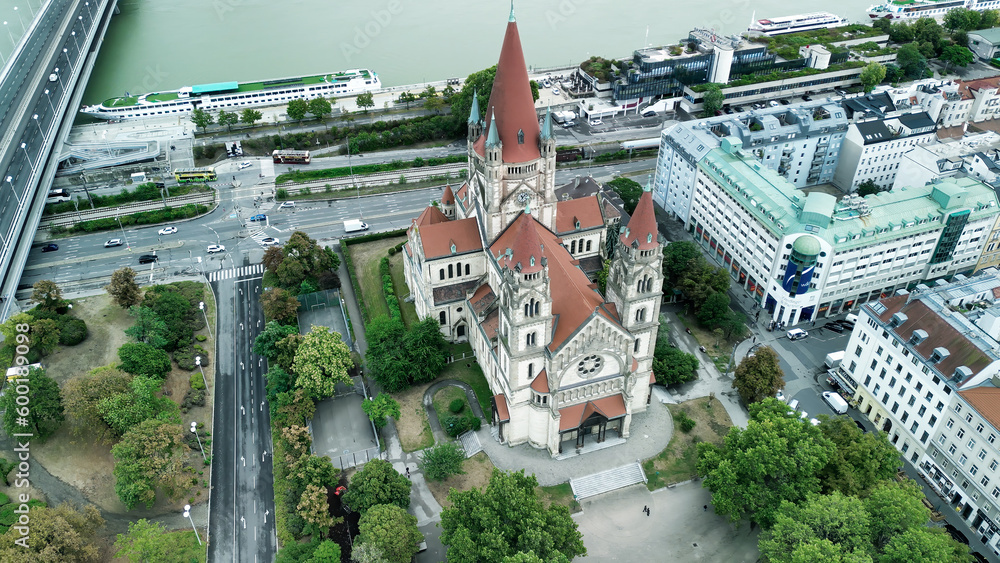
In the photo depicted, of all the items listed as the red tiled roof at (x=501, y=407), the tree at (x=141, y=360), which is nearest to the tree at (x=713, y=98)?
the red tiled roof at (x=501, y=407)

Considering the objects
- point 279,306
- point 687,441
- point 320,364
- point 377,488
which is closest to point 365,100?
point 279,306

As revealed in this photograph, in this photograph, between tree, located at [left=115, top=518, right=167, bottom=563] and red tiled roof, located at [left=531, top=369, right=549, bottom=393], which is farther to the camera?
red tiled roof, located at [left=531, top=369, right=549, bottom=393]

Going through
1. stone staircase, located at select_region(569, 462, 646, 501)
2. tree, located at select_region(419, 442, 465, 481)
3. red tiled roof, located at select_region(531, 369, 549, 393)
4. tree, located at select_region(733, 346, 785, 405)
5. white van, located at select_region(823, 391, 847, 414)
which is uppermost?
red tiled roof, located at select_region(531, 369, 549, 393)

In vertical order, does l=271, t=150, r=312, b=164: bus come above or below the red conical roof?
below

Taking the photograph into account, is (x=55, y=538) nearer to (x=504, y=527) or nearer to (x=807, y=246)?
(x=504, y=527)

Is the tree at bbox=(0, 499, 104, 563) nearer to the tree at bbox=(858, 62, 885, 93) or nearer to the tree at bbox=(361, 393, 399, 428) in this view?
the tree at bbox=(361, 393, 399, 428)

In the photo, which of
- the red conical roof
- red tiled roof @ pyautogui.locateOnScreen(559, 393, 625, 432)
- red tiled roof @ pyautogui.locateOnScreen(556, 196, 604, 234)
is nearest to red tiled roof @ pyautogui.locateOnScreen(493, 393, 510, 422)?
red tiled roof @ pyautogui.locateOnScreen(559, 393, 625, 432)
